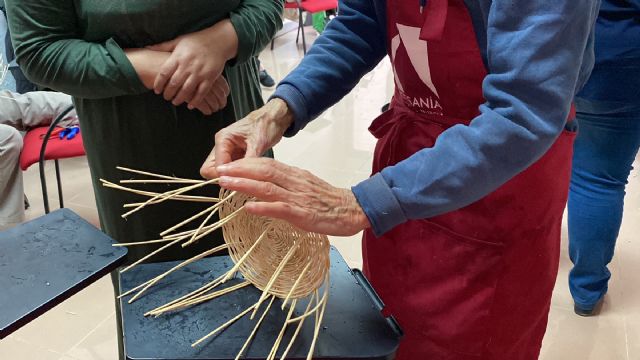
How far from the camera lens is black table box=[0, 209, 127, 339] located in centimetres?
93

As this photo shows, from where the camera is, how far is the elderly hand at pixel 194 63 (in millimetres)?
1231

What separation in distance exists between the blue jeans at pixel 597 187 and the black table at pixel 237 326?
0.98 meters

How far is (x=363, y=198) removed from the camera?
0.78 metres

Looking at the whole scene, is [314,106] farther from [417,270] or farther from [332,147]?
[332,147]

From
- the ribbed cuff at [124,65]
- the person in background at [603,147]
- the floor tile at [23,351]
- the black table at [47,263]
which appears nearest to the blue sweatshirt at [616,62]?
the person in background at [603,147]

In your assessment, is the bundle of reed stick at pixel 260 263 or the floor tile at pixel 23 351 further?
the floor tile at pixel 23 351

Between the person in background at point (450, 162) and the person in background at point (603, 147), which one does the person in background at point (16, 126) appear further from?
the person in background at point (603, 147)

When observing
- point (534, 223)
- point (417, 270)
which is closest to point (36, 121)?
point (417, 270)

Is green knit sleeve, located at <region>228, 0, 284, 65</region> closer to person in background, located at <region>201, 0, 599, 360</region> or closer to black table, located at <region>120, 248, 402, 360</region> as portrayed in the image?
person in background, located at <region>201, 0, 599, 360</region>

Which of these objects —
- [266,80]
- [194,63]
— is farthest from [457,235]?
[266,80]

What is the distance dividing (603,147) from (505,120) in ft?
3.90

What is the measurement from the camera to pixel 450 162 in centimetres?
73

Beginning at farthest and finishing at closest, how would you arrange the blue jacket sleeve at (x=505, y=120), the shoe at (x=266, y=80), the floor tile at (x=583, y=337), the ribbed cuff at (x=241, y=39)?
the shoe at (x=266, y=80) → the floor tile at (x=583, y=337) → the ribbed cuff at (x=241, y=39) → the blue jacket sleeve at (x=505, y=120)

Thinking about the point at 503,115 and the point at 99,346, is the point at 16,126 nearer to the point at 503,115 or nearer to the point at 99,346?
the point at 99,346
